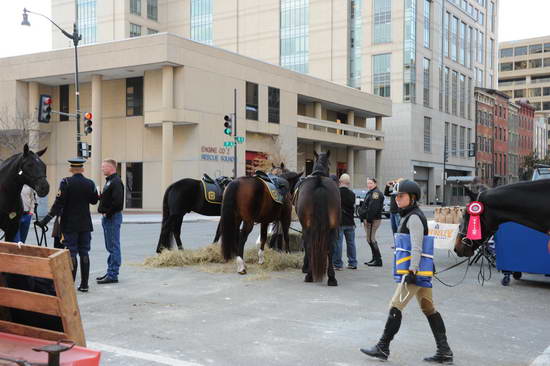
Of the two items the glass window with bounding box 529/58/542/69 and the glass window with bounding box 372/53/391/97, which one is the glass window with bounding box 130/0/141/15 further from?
the glass window with bounding box 529/58/542/69

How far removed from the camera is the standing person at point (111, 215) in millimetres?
9234

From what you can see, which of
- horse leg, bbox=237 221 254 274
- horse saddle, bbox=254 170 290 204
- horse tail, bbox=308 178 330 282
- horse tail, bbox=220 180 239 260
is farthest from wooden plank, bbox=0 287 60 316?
horse saddle, bbox=254 170 290 204

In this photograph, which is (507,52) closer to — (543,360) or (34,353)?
(543,360)

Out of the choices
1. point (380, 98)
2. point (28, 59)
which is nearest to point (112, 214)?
point (28, 59)

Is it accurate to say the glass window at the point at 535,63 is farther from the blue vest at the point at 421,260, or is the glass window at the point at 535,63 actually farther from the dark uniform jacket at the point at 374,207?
the blue vest at the point at 421,260

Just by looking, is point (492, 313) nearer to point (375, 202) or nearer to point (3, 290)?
point (375, 202)

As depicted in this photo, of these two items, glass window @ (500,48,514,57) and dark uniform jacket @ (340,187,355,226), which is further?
glass window @ (500,48,514,57)

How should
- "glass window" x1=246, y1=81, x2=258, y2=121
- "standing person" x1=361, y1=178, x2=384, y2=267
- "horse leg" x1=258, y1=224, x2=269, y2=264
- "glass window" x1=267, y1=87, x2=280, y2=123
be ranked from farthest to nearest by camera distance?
"glass window" x1=267, y1=87, x2=280, y2=123 < "glass window" x1=246, y1=81, x2=258, y2=121 < "standing person" x1=361, y1=178, x2=384, y2=267 < "horse leg" x1=258, y1=224, x2=269, y2=264

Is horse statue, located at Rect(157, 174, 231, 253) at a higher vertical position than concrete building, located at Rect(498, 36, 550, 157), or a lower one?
lower

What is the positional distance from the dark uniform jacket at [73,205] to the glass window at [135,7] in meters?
60.2

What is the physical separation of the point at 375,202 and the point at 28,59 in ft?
113

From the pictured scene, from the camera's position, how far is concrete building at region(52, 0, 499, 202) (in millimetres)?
60781

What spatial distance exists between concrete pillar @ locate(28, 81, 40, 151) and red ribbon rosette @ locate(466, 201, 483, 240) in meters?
38.9

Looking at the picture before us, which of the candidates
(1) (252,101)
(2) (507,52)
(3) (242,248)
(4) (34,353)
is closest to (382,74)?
(1) (252,101)
